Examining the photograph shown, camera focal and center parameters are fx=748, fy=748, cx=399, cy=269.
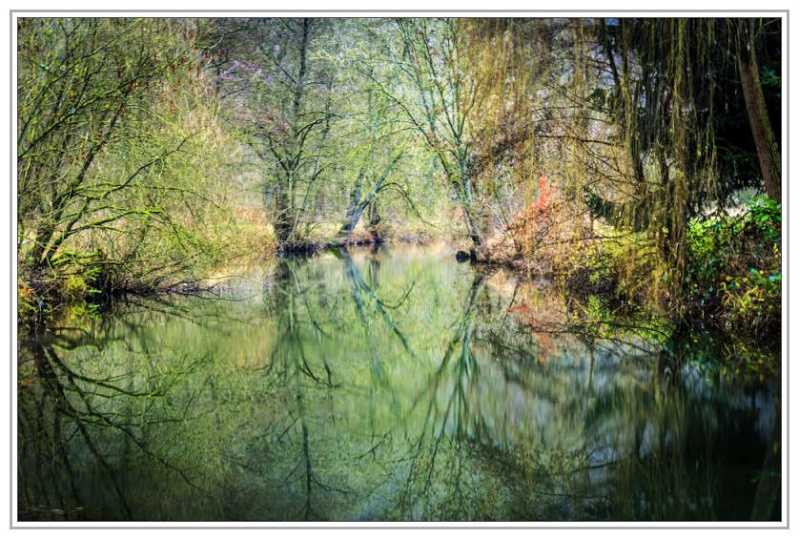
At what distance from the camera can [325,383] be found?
489 cm

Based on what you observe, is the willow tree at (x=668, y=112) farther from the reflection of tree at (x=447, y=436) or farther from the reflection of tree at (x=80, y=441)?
the reflection of tree at (x=80, y=441)

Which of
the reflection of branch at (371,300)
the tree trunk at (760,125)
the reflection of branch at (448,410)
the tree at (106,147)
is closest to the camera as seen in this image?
the reflection of branch at (448,410)

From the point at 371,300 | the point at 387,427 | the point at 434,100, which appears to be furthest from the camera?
the point at 434,100

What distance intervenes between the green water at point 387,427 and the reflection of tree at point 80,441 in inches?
0.5

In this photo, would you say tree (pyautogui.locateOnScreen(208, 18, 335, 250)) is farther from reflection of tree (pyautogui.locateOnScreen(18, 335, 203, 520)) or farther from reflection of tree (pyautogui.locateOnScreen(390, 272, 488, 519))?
reflection of tree (pyautogui.locateOnScreen(390, 272, 488, 519))

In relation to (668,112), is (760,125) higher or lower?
lower

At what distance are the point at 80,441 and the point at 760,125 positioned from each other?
5047 mm

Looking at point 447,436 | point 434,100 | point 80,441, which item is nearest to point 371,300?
point 434,100

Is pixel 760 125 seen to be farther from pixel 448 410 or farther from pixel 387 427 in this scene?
pixel 387 427

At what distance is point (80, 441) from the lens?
362cm

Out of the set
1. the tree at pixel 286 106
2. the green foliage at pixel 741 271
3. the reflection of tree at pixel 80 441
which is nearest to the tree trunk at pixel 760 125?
the green foliage at pixel 741 271

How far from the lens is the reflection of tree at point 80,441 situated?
2.86m

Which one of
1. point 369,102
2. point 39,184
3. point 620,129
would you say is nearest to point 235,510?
point 620,129
